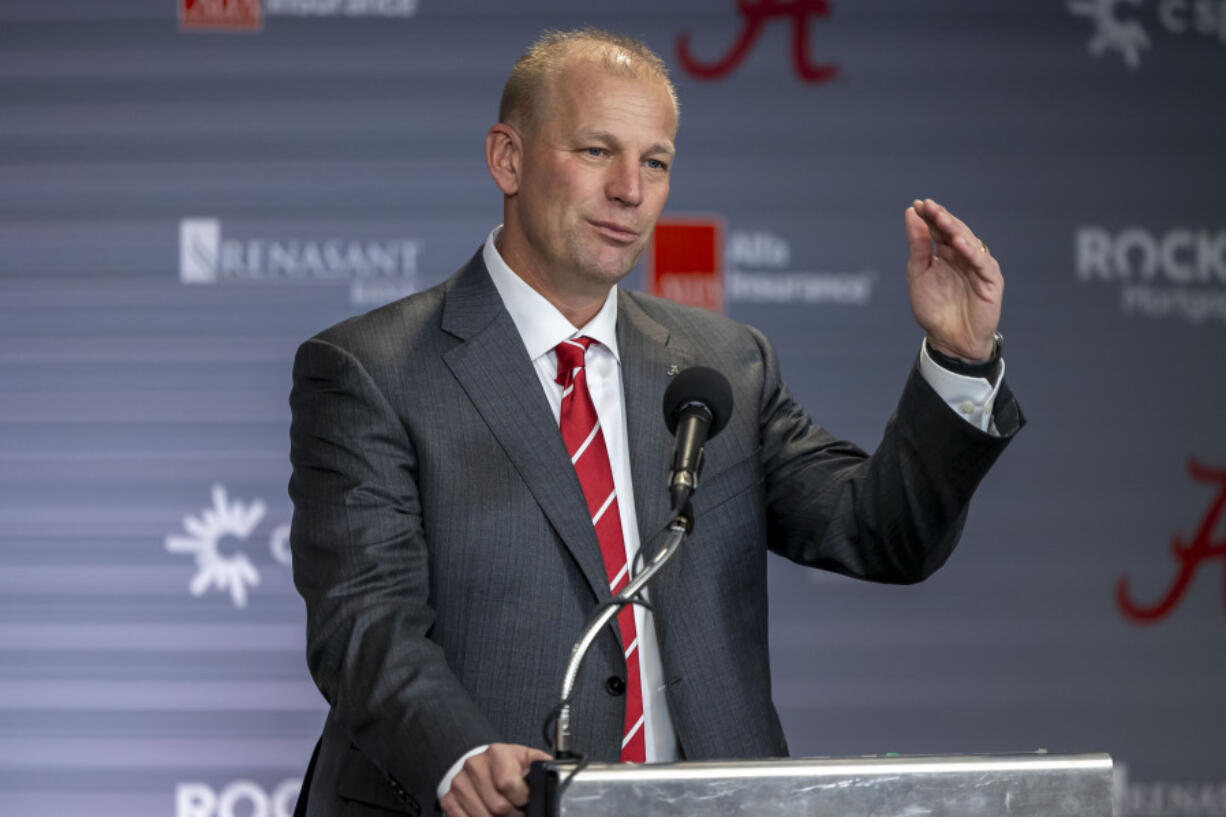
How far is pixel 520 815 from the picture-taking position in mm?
1472

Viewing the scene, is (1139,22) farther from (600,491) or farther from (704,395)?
(704,395)

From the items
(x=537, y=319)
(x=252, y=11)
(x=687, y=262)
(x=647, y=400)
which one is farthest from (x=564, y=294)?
(x=252, y=11)

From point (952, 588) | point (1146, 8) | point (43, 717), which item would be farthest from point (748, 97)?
point (43, 717)

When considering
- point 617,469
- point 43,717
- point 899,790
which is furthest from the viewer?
point 43,717

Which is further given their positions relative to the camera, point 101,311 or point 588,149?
point 101,311

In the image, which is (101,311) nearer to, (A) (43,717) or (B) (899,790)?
(A) (43,717)

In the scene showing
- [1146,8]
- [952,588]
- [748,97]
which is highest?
[1146,8]

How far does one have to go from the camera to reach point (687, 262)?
148 inches

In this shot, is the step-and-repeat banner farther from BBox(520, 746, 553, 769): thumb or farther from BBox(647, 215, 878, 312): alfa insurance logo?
BBox(520, 746, 553, 769): thumb

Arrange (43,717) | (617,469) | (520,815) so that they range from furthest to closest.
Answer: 1. (43,717)
2. (617,469)
3. (520,815)

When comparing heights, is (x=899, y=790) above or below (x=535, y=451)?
below

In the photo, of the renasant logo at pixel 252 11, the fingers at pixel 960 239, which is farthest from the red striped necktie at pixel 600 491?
the renasant logo at pixel 252 11

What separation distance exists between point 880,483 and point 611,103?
65cm

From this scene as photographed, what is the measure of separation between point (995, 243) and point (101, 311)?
89.9 inches
